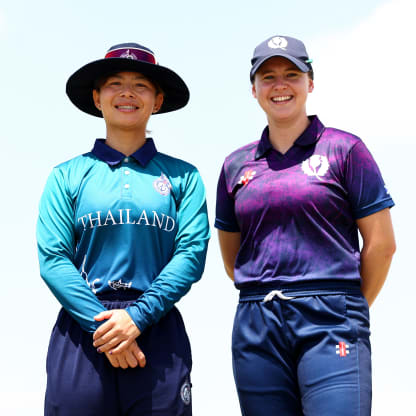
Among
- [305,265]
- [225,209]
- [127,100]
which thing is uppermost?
[127,100]

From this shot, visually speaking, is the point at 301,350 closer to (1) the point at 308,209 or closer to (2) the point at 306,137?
(1) the point at 308,209

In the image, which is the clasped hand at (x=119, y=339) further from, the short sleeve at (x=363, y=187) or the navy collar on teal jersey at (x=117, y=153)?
the short sleeve at (x=363, y=187)

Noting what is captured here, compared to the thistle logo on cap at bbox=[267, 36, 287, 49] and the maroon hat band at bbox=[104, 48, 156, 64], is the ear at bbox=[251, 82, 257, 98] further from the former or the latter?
the maroon hat band at bbox=[104, 48, 156, 64]

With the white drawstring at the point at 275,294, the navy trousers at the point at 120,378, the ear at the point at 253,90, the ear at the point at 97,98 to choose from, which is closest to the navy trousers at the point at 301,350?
the white drawstring at the point at 275,294

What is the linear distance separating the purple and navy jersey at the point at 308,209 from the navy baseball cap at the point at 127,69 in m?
0.91

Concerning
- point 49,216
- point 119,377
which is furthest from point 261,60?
point 119,377

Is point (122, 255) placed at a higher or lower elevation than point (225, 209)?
lower

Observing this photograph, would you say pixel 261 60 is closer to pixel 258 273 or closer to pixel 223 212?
pixel 223 212

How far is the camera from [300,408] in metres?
4.25

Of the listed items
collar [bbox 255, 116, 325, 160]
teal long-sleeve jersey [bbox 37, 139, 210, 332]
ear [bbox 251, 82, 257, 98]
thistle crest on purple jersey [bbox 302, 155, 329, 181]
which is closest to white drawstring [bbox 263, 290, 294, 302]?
teal long-sleeve jersey [bbox 37, 139, 210, 332]

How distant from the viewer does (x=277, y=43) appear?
4602mm

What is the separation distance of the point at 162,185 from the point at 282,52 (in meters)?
1.12

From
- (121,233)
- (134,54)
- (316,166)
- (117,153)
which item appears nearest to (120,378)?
(121,233)

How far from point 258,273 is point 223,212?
26.5 inches
